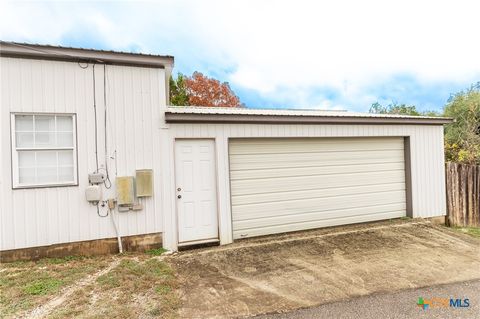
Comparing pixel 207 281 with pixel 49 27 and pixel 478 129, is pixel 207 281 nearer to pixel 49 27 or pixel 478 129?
pixel 49 27

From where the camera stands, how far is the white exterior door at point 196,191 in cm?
545

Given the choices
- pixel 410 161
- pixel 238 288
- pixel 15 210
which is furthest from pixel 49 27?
pixel 410 161

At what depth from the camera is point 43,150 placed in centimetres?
478

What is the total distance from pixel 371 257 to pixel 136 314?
3.87 metres

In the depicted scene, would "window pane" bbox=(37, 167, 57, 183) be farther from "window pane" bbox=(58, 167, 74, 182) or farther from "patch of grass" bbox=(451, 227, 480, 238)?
"patch of grass" bbox=(451, 227, 480, 238)

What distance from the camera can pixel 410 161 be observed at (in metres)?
7.23

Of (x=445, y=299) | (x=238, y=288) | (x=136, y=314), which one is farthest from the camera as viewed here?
(x=238, y=288)

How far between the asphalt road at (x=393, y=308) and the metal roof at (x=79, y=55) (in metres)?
4.66

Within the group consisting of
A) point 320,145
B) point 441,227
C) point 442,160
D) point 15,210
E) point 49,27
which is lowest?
point 441,227

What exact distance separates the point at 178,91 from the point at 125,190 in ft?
52.9

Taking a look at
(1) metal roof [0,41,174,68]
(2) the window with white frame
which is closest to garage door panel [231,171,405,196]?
(1) metal roof [0,41,174,68]

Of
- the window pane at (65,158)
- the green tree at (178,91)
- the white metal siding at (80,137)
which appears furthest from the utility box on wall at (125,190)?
the green tree at (178,91)

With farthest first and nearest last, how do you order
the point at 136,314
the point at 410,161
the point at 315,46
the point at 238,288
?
the point at 315,46 → the point at 410,161 → the point at 238,288 → the point at 136,314

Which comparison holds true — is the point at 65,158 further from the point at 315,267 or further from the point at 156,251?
the point at 315,267
